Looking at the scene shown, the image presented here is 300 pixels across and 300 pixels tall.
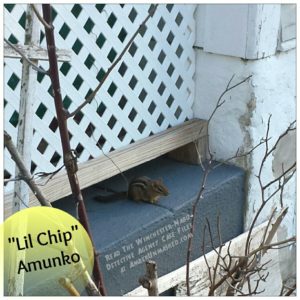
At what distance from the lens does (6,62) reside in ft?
11.2

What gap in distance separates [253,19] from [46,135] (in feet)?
4.22

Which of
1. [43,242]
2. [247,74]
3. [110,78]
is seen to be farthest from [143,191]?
[43,242]

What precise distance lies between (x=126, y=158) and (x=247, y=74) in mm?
811

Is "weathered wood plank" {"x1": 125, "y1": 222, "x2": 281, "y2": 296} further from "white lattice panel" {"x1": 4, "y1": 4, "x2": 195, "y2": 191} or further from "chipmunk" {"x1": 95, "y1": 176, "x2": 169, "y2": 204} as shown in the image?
"white lattice panel" {"x1": 4, "y1": 4, "x2": 195, "y2": 191}

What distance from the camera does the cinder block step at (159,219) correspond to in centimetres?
367

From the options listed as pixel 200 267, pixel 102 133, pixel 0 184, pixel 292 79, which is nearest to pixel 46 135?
pixel 102 133

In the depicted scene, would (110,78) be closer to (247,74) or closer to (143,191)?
(143,191)

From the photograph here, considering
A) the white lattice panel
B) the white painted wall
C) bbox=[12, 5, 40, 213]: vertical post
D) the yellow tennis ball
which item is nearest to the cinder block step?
the white painted wall

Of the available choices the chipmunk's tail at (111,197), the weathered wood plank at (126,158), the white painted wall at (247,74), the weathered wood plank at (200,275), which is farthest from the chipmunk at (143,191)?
the white painted wall at (247,74)

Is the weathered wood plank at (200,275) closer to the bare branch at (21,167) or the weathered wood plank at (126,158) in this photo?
the weathered wood plank at (126,158)

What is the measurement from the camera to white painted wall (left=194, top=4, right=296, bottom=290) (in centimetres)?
425

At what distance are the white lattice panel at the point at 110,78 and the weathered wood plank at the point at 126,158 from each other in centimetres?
6

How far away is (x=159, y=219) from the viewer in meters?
3.87

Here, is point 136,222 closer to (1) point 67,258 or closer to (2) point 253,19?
(2) point 253,19
